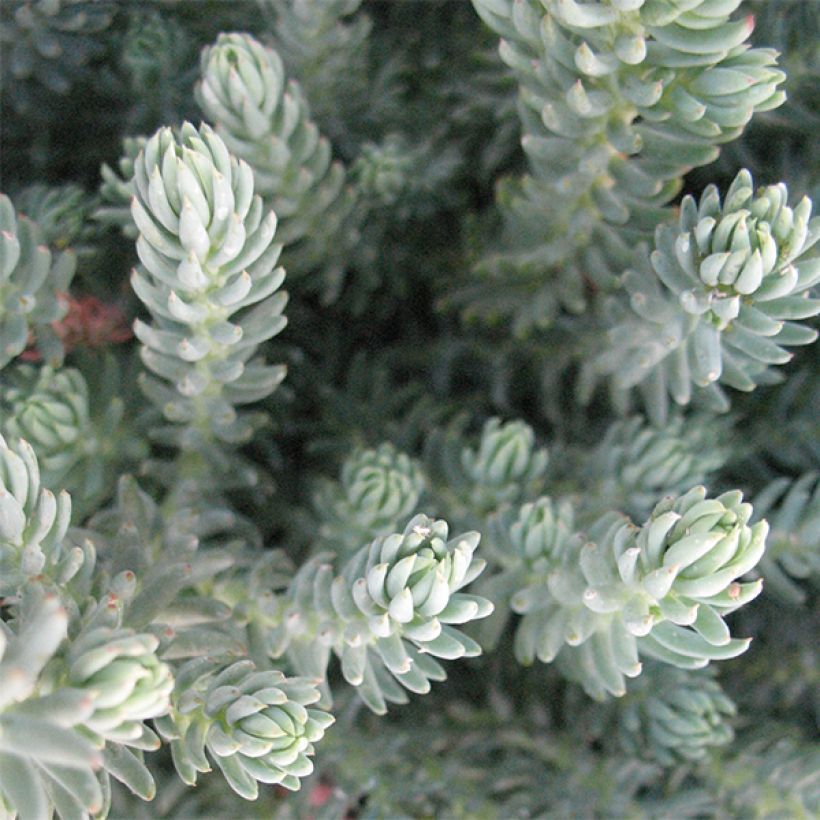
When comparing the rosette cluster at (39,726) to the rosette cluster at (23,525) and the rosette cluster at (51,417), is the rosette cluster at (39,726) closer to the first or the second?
the rosette cluster at (23,525)

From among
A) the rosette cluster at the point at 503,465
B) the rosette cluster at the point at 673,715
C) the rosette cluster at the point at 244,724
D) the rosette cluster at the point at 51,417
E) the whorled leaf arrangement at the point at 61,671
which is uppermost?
the whorled leaf arrangement at the point at 61,671

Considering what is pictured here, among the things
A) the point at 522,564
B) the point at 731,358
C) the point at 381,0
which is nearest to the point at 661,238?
the point at 731,358

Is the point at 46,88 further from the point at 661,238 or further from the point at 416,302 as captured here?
the point at 661,238

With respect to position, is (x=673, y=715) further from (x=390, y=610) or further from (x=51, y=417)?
(x=51, y=417)

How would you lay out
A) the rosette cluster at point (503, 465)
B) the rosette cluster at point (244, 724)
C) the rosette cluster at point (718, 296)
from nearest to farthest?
the rosette cluster at point (244, 724)
the rosette cluster at point (718, 296)
the rosette cluster at point (503, 465)

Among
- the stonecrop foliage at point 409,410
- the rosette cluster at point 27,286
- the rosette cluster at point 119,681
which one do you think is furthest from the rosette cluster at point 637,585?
the rosette cluster at point 27,286

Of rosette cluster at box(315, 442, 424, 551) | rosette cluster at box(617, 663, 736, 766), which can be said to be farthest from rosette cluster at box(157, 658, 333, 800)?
rosette cluster at box(617, 663, 736, 766)
